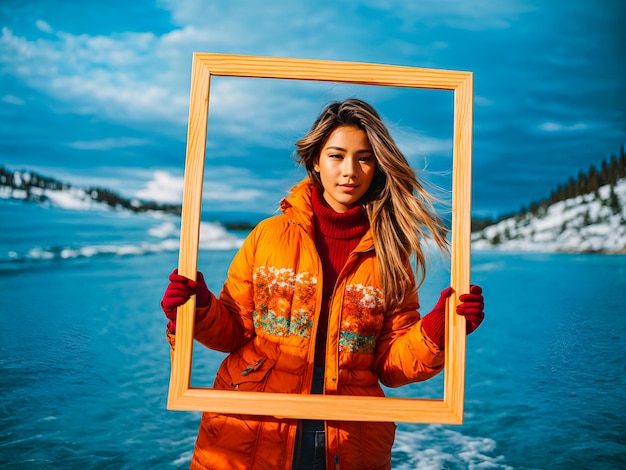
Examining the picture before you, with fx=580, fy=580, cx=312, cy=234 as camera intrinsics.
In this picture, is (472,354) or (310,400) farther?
(472,354)

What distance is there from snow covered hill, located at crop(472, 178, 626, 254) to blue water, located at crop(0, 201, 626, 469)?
182 millimetres

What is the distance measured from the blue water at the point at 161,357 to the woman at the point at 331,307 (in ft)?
7.15

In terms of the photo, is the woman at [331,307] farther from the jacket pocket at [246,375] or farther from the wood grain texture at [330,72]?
the wood grain texture at [330,72]

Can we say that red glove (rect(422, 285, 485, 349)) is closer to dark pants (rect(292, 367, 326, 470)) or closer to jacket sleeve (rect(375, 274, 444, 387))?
jacket sleeve (rect(375, 274, 444, 387))

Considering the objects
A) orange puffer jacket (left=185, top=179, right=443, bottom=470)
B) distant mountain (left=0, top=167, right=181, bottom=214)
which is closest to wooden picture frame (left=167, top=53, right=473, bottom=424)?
orange puffer jacket (left=185, top=179, right=443, bottom=470)

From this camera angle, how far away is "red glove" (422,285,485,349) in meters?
1.69

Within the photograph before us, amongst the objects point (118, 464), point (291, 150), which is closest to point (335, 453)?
point (291, 150)

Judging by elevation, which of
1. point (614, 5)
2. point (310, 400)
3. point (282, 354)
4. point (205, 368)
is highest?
point (614, 5)

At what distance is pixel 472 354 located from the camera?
6.61m

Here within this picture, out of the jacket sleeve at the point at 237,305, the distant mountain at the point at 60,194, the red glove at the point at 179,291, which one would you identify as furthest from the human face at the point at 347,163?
the distant mountain at the point at 60,194

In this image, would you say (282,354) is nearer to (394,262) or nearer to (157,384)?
(394,262)

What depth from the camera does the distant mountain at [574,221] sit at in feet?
24.8

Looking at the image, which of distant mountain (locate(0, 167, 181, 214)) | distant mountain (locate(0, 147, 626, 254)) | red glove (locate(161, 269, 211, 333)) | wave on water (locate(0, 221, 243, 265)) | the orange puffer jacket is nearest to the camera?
red glove (locate(161, 269, 211, 333))

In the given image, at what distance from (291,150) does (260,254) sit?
16.7 inches
